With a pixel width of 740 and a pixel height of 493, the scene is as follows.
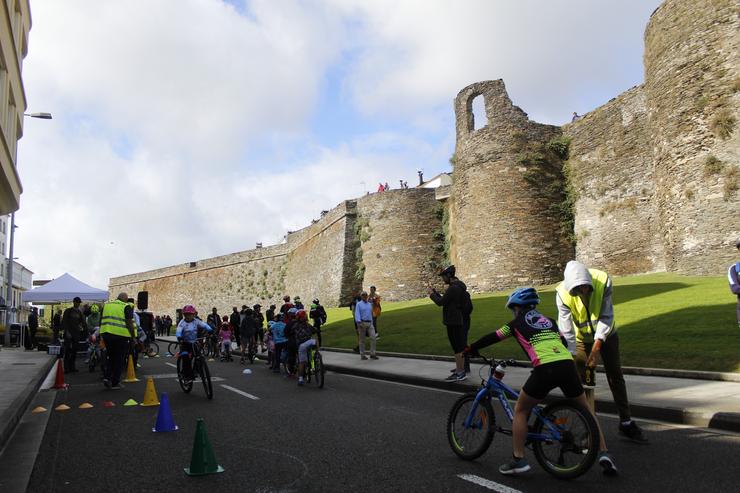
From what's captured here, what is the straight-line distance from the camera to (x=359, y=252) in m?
41.6

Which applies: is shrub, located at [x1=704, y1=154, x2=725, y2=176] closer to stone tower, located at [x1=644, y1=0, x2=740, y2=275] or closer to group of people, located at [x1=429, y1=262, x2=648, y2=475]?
stone tower, located at [x1=644, y1=0, x2=740, y2=275]

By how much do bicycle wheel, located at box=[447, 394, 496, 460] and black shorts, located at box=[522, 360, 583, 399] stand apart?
2.25 feet

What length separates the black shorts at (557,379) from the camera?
495 cm

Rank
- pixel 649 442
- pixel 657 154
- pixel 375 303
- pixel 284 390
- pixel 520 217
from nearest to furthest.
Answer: pixel 649 442 < pixel 284 390 < pixel 375 303 < pixel 657 154 < pixel 520 217

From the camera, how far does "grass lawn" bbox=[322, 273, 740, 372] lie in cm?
1067

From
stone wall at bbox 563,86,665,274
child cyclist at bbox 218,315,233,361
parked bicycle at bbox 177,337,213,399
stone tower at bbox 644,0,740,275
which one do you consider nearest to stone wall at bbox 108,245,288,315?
stone wall at bbox 563,86,665,274

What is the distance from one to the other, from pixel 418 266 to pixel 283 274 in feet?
64.2

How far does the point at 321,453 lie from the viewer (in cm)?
605

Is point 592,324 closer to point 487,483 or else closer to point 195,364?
point 487,483

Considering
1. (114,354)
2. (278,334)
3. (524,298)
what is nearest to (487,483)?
(524,298)

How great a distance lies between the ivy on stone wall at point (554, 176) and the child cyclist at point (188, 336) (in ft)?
73.1

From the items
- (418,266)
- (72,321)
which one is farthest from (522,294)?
(418,266)

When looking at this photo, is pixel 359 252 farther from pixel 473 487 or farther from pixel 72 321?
pixel 473 487

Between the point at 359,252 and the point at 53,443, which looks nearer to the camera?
the point at 53,443
